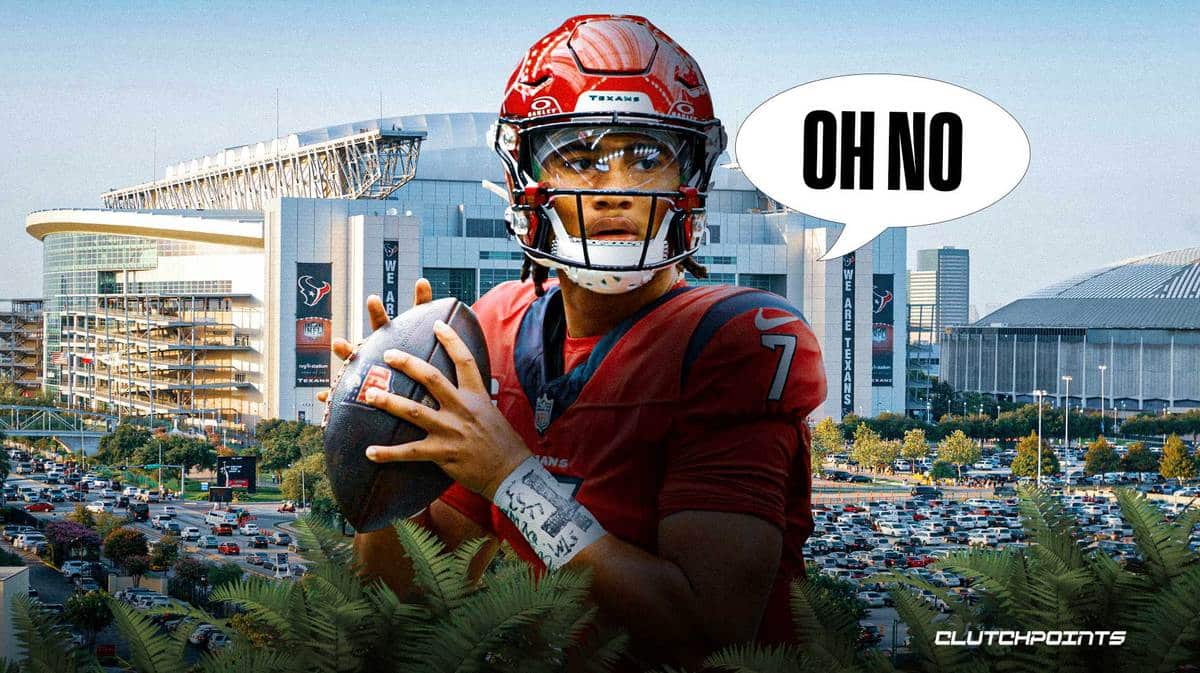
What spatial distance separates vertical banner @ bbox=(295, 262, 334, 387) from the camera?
43062 mm

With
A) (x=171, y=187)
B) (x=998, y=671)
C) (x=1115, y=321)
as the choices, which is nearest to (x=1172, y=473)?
(x=1115, y=321)

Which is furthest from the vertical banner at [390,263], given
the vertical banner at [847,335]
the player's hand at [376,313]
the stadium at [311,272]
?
the player's hand at [376,313]

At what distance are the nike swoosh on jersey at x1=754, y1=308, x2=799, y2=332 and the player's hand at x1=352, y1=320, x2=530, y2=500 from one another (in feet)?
1.58

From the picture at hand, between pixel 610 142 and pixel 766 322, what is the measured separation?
0.45m

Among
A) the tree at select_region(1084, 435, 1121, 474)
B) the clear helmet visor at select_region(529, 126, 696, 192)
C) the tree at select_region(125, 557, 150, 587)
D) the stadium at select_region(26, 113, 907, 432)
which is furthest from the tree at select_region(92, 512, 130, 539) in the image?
the clear helmet visor at select_region(529, 126, 696, 192)

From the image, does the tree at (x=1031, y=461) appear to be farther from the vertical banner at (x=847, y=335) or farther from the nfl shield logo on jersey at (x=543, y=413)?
the nfl shield logo on jersey at (x=543, y=413)

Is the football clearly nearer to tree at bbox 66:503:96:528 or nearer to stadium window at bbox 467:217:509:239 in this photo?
tree at bbox 66:503:96:528

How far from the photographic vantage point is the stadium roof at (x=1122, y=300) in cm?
5319

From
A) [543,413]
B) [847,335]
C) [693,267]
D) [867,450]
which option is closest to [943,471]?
[867,450]

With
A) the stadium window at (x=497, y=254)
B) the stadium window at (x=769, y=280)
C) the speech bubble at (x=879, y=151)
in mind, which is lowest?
the speech bubble at (x=879, y=151)

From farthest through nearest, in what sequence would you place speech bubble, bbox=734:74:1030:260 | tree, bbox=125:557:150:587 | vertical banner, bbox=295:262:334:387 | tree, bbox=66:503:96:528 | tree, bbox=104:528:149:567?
vertical banner, bbox=295:262:334:387 < tree, bbox=66:503:96:528 < tree, bbox=104:528:149:567 < tree, bbox=125:557:150:587 < speech bubble, bbox=734:74:1030:260

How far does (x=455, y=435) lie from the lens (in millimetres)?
2525

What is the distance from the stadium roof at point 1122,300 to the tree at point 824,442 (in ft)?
70.0

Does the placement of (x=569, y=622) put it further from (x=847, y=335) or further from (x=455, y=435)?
(x=847, y=335)
